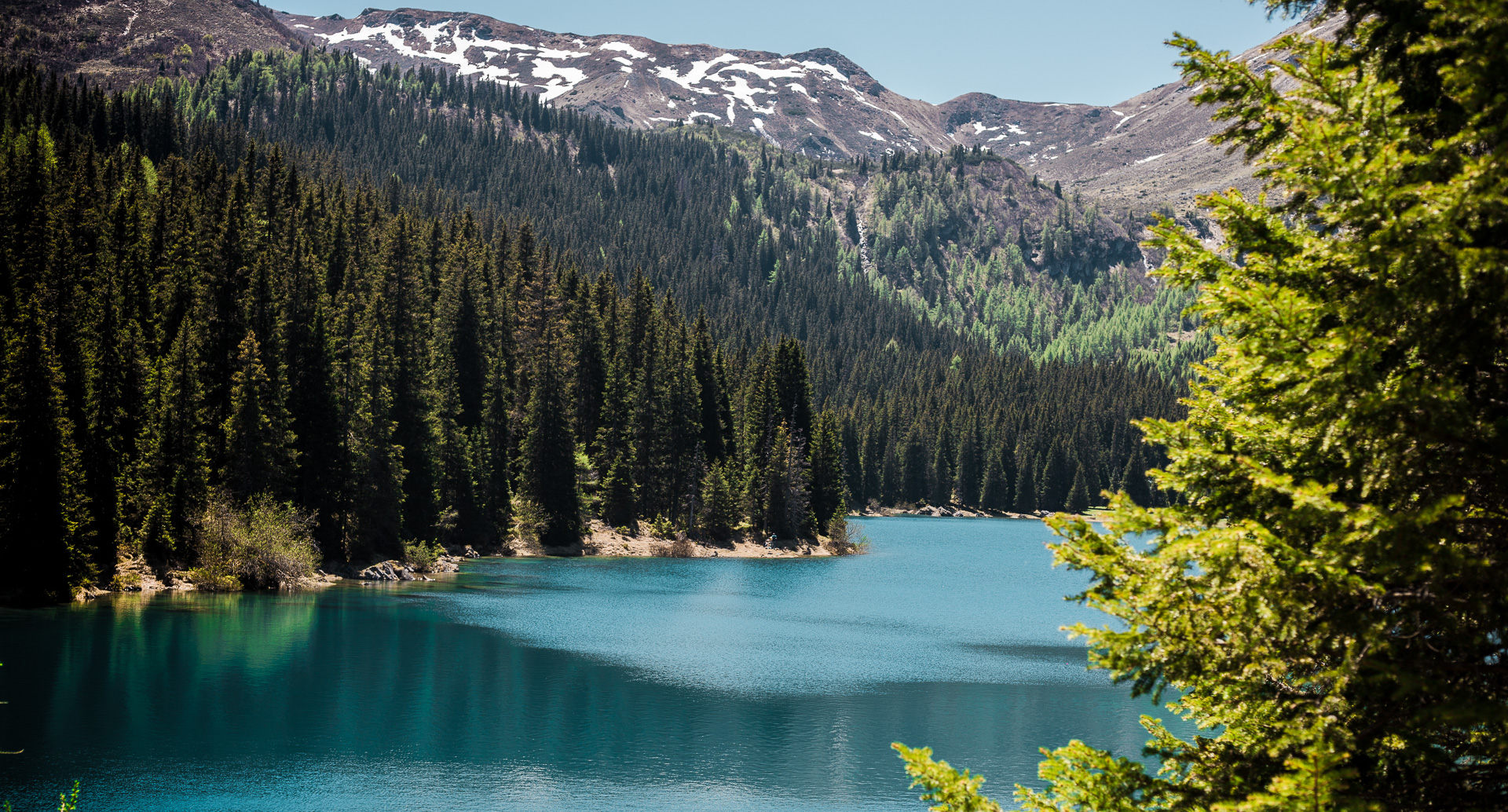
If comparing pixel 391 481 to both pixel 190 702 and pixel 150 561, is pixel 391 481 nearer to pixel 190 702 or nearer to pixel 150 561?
pixel 150 561

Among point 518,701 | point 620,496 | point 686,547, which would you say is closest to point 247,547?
point 518,701

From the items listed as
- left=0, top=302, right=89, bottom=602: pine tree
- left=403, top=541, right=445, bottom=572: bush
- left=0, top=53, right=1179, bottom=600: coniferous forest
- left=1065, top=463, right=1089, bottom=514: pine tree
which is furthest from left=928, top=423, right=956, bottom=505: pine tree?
left=0, top=302, right=89, bottom=602: pine tree

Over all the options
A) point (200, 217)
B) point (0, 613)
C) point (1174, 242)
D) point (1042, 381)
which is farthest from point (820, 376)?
point (1174, 242)

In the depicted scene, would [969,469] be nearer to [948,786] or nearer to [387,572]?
[387,572]

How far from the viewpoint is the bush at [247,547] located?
2264 inches

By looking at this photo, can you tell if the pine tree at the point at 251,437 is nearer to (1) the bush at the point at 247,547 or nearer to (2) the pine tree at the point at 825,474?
(1) the bush at the point at 247,547

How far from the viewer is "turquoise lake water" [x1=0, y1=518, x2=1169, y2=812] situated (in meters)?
28.3

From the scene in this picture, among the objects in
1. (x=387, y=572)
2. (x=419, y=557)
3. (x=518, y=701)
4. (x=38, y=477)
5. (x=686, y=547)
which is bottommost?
(x=686, y=547)

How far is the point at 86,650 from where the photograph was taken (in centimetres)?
4000

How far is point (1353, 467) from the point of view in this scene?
8180 mm

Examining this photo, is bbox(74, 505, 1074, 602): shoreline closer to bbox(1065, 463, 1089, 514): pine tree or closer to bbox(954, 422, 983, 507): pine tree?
bbox(954, 422, 983, 507): pine tree

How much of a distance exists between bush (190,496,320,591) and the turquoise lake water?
1914 millimetres

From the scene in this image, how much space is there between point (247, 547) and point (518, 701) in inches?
1109

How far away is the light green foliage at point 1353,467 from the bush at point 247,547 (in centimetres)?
5745
